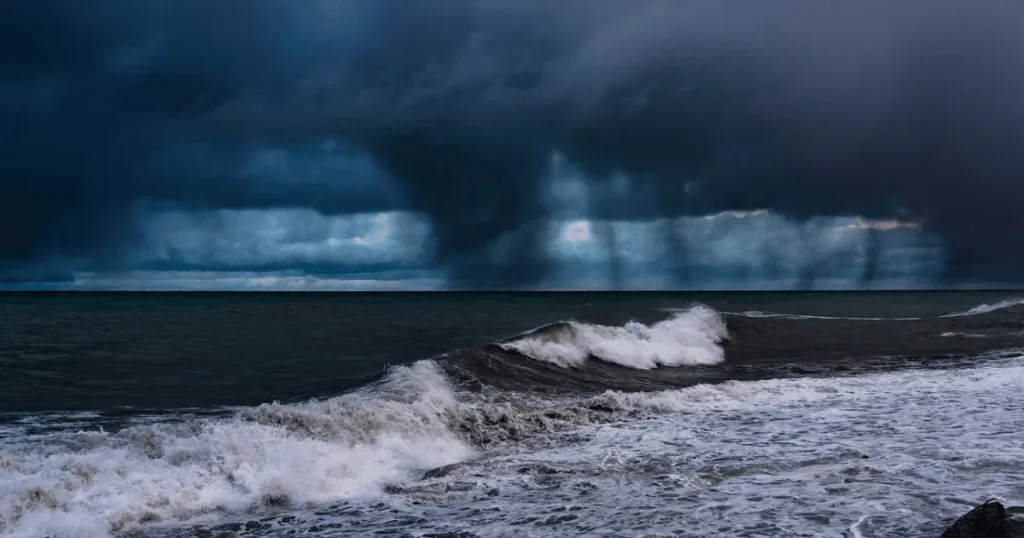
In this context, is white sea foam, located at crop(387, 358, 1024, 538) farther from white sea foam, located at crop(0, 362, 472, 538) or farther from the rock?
white sea foam, located at crop(0, 362, 472, 538)

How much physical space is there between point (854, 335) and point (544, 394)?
27355mm

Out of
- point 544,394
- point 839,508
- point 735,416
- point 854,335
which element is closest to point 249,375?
point 544,394

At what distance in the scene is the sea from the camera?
7875 millimetres

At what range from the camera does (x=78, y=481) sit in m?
A: 8.46

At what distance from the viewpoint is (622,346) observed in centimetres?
2709

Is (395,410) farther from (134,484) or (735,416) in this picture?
(735,416)

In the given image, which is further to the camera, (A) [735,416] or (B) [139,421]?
(A) [735,416]

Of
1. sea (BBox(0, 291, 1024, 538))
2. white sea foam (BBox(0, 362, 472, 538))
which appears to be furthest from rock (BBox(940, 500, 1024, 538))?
white sea foam (BBox(0, 362, 472, 538))

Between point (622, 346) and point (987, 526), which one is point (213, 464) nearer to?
point (987, 526)

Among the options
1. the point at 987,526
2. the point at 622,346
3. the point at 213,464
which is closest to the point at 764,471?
the point at 987,526

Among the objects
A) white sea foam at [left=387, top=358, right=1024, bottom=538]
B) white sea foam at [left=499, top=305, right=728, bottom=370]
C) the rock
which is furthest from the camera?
white sea foam at [left=499, top=305, right=728, bottom=370]

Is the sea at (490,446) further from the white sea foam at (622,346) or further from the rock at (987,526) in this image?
the rock at (987,526)

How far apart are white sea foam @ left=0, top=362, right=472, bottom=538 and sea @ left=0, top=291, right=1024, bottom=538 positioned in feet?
0.11

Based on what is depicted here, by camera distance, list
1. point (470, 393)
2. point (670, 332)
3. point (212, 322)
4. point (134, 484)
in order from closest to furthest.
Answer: point (134, 484)
point (470, 393)
point (670, 332)
point (212, 322)
